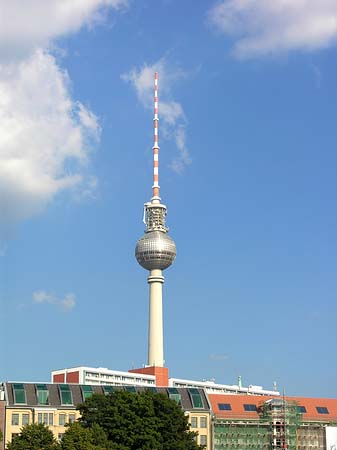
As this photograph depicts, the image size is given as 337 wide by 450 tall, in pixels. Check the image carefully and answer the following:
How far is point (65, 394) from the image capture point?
14088cm

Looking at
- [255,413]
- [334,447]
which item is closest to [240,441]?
[255,413]

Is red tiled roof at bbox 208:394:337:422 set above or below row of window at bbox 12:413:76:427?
above

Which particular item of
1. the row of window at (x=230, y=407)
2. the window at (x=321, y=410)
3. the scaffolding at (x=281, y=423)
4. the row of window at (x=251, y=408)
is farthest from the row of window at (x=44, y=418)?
the window at (x=321, y=410)

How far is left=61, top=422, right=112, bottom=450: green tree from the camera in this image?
105 meters

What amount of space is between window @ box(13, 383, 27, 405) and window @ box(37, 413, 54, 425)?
305cm

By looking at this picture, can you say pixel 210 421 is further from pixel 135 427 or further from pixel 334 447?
pixel 135 427

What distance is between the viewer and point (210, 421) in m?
148

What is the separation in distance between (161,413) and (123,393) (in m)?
5.92

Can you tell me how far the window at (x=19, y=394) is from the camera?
138 m

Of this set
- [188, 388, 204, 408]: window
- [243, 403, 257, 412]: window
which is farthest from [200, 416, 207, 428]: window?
[243, 403, 257, 412]: window

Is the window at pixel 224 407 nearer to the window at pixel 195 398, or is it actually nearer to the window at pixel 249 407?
the window at pixel 249 407

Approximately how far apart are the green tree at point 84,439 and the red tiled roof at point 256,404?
4140 cm

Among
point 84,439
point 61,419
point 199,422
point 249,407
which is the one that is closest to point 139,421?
point 84,439

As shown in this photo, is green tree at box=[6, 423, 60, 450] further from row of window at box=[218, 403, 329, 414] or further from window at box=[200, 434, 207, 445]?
row of window at box=[218, 403, 329, 414]
